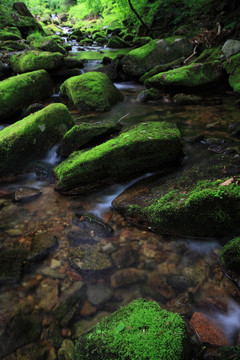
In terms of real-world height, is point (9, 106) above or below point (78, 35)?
below

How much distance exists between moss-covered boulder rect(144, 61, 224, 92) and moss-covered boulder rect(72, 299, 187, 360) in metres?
7.99

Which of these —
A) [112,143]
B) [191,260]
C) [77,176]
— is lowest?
[191,260]

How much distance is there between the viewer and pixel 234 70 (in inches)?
322

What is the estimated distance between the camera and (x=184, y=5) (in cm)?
1454

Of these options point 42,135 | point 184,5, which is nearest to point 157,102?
point 42,135

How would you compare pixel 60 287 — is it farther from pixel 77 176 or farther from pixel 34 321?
pixel 77 176

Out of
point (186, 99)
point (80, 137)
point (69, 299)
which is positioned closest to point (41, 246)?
point (69, 299)

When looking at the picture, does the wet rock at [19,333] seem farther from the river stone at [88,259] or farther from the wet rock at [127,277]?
the wet rock at [127,277]

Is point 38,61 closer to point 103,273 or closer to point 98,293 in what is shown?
point 103,273

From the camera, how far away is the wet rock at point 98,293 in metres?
2.60

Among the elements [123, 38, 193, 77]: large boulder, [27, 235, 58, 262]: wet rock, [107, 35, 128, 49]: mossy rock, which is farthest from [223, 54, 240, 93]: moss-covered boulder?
[107, 35, 128, 49]: mossy rock

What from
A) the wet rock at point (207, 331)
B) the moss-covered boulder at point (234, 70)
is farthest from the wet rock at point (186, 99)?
the wet rock at point (207, 331)

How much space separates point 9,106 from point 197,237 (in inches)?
276

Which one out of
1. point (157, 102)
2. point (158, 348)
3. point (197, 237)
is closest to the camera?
point (158, 348)
